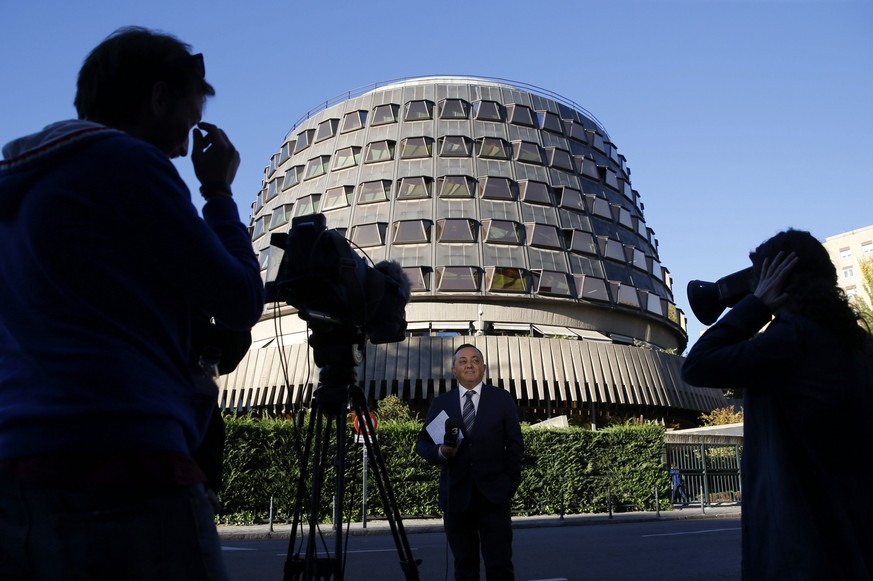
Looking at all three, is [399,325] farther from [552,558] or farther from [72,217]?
[552,558]

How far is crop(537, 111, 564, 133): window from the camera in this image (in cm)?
5934

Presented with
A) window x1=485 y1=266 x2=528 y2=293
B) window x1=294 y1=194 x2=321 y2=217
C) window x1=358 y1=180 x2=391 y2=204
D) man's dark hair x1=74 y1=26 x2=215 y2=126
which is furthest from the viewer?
window x1=294 y1=194 x2=321 y2=217

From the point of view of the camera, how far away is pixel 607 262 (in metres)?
55.8

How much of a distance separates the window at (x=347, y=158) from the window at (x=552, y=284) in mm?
15908

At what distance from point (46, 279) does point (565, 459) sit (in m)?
22.5

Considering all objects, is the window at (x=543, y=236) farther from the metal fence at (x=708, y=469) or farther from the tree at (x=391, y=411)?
the metal fence at (x=708, y=469)

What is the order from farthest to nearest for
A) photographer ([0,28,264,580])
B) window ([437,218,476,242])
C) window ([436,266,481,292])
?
window ([437,218,476,242]) → window ([436,266,481,292]) → photographer ([0,28,264,580])

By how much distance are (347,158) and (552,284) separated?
17.9 metres

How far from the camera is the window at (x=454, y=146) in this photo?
5441 centimetres

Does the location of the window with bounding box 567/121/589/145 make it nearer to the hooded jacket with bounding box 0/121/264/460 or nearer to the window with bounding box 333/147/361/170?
the window with bounding box 333/147/361/170

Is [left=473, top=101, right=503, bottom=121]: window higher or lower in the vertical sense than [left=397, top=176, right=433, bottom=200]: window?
higher

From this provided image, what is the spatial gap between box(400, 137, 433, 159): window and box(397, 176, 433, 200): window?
2085mm

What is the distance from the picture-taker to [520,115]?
57906 millimetres

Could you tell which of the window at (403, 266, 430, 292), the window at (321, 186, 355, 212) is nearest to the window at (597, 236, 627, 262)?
the window at (403, 266, 430, 292)
